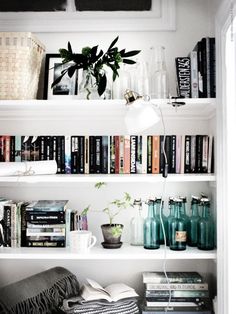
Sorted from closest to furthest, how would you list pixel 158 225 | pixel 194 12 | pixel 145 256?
pixel 145 256 < pixel 158 225 < pixel 194 12

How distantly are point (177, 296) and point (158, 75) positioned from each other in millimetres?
1065

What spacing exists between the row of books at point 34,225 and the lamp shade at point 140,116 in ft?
1.82

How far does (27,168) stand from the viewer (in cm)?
205

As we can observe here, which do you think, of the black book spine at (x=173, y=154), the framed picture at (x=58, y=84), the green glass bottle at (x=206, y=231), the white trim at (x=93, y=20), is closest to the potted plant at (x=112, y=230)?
the black book spine at (x=173, y=154)

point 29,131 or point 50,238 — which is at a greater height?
point 29,131

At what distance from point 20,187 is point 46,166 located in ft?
1.00

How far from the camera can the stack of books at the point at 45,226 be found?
2096 mm

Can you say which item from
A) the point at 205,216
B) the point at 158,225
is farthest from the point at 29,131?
the point at 205,216

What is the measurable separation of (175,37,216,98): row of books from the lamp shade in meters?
0.26

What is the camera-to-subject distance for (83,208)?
90.0 inches

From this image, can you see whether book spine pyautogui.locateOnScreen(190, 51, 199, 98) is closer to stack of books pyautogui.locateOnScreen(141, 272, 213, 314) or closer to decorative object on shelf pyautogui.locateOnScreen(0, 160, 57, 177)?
decorative object on shelf pyautogui.locateOnScreen(0, 160, 57, 177)

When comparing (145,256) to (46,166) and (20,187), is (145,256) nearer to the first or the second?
(46,166)

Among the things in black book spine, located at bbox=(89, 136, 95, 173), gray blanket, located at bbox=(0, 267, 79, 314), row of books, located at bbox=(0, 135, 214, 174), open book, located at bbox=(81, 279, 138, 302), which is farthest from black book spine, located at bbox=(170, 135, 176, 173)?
gray blanket, located at bbox=(0, 267, 79, 314)

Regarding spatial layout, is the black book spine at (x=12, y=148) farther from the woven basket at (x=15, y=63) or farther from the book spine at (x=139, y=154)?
the book spine at (x=139, y=154)
